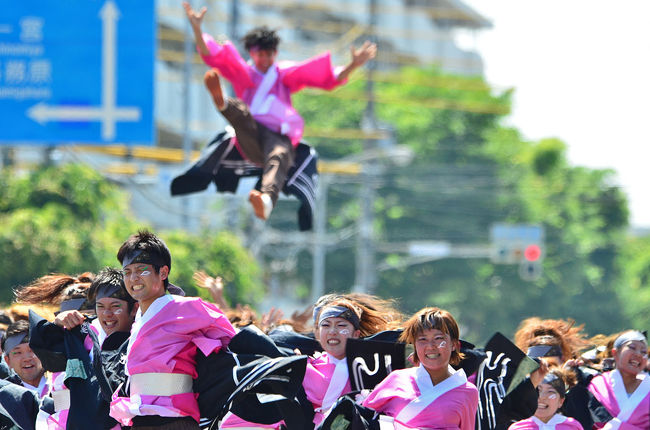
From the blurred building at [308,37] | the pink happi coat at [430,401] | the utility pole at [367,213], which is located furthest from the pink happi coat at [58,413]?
the utility pole at [367,213]

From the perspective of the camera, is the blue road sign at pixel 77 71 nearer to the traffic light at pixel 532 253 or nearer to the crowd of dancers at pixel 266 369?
the crowd of dancers at pixel 266 369

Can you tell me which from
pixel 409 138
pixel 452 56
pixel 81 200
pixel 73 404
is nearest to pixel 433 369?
pixel 73 404

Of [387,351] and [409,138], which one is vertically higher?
[409,138]

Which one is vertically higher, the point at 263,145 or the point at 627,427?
the point at 263,145

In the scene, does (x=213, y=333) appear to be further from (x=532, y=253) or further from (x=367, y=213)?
(x=532, y=253)

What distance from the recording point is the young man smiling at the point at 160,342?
6621 mm

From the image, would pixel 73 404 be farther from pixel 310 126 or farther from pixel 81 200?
pixel 310 126

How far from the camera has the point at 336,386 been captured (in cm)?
740

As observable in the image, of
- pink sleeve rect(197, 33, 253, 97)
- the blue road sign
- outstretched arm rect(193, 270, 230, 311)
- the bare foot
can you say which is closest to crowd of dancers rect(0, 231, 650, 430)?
outstretched arm rect(193, 270, 230, 311)

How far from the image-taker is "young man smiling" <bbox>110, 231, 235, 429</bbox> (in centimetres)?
662

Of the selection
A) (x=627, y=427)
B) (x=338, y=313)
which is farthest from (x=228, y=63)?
(x=627, y=427)

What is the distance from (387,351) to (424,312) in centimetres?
44

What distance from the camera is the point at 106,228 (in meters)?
23.1

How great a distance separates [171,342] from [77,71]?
1378 cm
